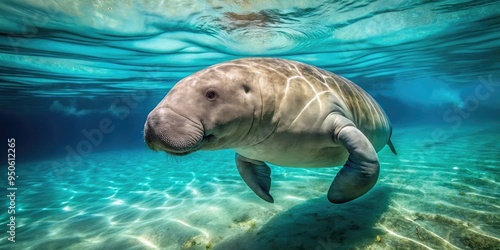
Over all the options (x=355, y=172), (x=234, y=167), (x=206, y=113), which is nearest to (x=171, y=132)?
(x=206, y=113)

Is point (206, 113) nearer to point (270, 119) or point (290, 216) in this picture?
point (270, 119)

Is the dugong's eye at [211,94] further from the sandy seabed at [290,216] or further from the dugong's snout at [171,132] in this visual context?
the sandy seabed at [290,216]

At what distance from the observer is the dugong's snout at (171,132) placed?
6.45 feet

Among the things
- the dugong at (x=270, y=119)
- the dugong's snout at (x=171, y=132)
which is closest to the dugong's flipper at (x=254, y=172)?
the dugong at (x=270, y=119)

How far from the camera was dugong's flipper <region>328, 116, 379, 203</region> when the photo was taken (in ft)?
8.91

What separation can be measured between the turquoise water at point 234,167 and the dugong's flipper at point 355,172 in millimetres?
665

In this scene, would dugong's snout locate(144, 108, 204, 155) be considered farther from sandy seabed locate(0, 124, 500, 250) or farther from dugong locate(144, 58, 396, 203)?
sandy seabed locate(0, 124, 500, 250)

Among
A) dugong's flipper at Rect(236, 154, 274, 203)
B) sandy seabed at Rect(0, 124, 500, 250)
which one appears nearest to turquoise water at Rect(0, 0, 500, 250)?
sandy seabed at Rect(0, 124, 500, 250)

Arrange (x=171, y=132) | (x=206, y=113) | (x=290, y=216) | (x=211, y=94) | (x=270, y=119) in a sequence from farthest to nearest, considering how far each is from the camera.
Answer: (x=290, y=216)
(x=270, y=119)
(x=211, y=94)
(x=206, y=113)
(x=171, y=132)

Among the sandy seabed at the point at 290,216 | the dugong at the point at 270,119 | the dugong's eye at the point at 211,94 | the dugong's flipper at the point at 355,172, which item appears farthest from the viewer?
the sandy seabed at the point at 290,216

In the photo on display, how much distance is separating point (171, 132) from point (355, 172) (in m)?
1.90

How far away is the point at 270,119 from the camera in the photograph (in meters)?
2.70

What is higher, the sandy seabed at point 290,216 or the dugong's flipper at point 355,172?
the dugong's flipper at point 355,172

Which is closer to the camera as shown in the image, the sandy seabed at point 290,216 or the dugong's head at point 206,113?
the dugong's head at point 206,113
